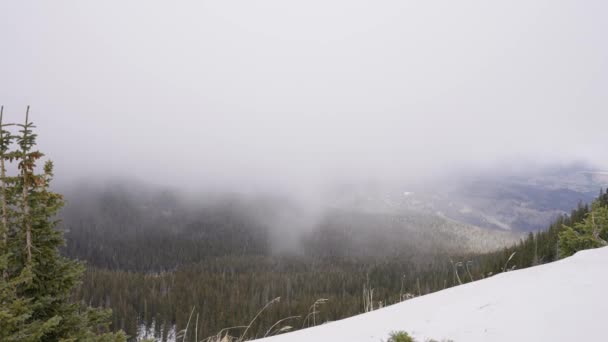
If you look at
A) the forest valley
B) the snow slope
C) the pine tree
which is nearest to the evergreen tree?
the forest valley

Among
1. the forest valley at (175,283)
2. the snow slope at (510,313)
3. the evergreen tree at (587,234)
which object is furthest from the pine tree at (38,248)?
the evergreen tree at (587,234)

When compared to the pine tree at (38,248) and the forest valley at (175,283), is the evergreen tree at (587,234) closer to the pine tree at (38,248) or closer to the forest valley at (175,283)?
the forest valley at (175,283)

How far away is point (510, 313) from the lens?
385cm

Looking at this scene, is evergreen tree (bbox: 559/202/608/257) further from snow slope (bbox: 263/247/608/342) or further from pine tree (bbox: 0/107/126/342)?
pine tree (bbox: 0/107/126/342)

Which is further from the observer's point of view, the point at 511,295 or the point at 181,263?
the point at 181,263

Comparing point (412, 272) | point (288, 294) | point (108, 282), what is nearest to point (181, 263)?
point (108, 282)

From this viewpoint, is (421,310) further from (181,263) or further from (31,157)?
(181,263)

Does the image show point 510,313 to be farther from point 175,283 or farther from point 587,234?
point 175,283

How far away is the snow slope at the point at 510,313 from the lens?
3.37 m

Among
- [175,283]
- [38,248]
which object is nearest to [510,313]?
[38,248]

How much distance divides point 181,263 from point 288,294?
363 ft

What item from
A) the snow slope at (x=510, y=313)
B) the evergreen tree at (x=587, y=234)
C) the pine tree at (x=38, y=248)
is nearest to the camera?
the snow slope at (x=510, y=313)

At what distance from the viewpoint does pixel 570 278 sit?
4480mm

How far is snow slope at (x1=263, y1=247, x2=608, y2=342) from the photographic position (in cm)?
337
